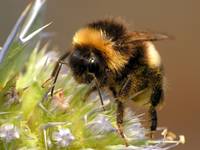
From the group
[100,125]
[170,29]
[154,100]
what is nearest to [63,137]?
[100,125]

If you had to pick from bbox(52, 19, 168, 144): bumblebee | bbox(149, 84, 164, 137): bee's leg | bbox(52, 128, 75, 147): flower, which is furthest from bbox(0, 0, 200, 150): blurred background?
bbox(52, 128, 75, 147): flower

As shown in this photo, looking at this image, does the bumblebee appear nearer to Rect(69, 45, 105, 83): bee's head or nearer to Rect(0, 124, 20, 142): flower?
Rect(69, 45, 105, 83): bee's head

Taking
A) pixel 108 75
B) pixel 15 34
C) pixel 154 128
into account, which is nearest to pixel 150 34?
pixel 108 75

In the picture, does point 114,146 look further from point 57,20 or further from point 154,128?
point 57,20

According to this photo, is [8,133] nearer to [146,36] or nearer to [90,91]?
[90,91]

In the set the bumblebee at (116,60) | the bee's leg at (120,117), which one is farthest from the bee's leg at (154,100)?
the bee's leg at (120,117)

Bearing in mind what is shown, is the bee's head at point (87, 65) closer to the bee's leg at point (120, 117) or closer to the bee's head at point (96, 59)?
the bee's head at point (96, 59)

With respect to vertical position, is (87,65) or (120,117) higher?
(87,65)
